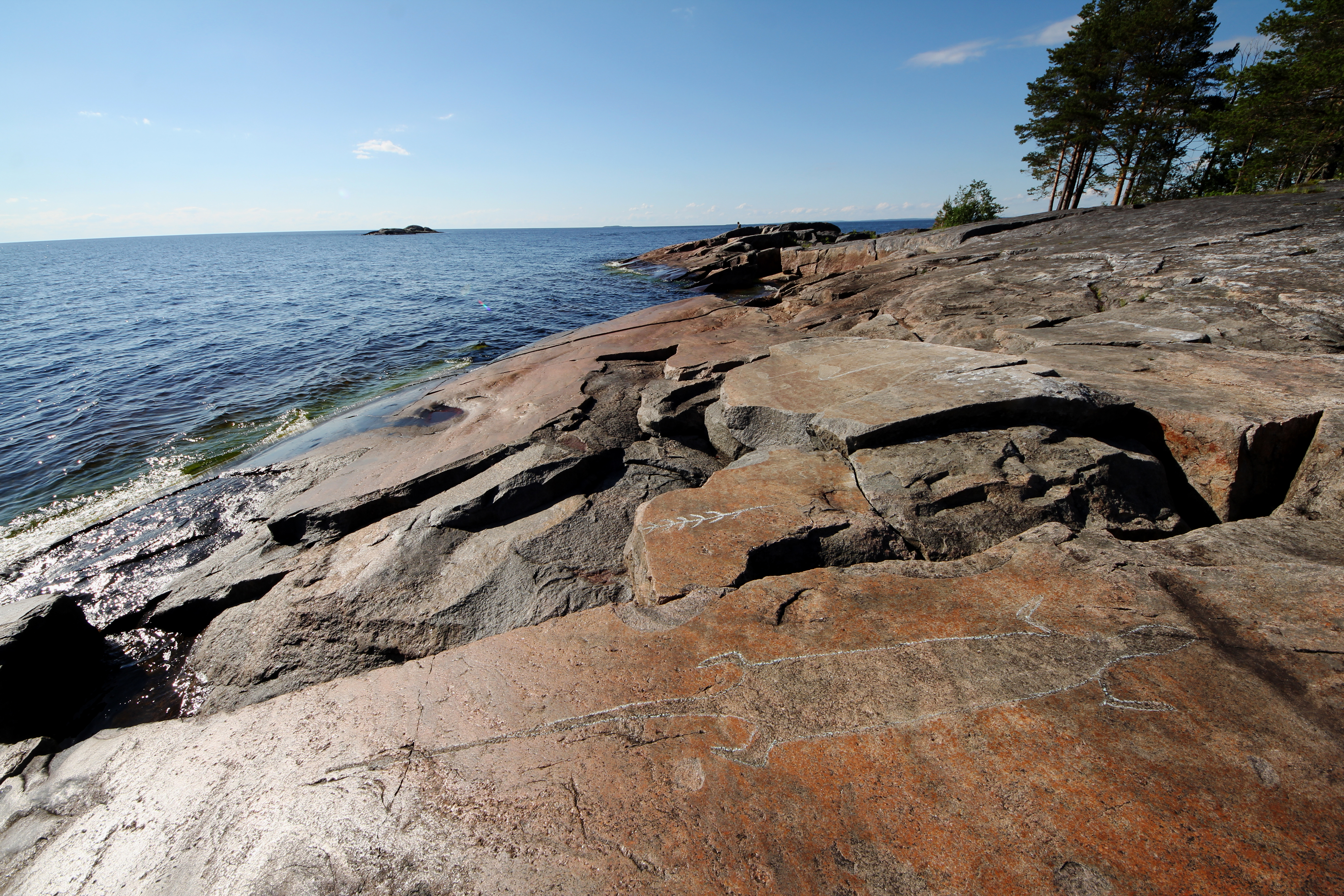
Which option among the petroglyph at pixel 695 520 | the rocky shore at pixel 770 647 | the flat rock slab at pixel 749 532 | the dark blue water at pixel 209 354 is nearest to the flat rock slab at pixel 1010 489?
the rocky shore at pixel 770 647

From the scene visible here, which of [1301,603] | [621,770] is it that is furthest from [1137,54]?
[621,770]

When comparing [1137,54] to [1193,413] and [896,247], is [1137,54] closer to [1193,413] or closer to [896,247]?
[896,247]

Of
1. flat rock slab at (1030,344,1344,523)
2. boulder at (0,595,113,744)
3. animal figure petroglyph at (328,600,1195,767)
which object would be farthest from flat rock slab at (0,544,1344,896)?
flat rock slab at (1030,344,1344,523)

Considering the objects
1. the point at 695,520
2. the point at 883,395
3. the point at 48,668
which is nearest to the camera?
the point at 695,520

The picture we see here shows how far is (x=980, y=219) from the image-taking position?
74.9ft

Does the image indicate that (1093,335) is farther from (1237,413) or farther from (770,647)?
(770,647)

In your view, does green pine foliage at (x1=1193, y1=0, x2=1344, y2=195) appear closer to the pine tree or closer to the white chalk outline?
the pine tree

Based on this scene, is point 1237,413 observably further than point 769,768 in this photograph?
Yes

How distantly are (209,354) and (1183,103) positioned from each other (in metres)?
35.7

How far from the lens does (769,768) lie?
2027 mm

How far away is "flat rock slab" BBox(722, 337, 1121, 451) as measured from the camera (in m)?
4.01

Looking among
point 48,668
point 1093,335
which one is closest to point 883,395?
point 1093,335

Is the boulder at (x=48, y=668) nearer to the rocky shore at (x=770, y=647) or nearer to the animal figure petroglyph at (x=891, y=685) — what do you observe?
the rocky shore at (x=770, y=647)

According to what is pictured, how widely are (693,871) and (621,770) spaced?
0.47 metres
